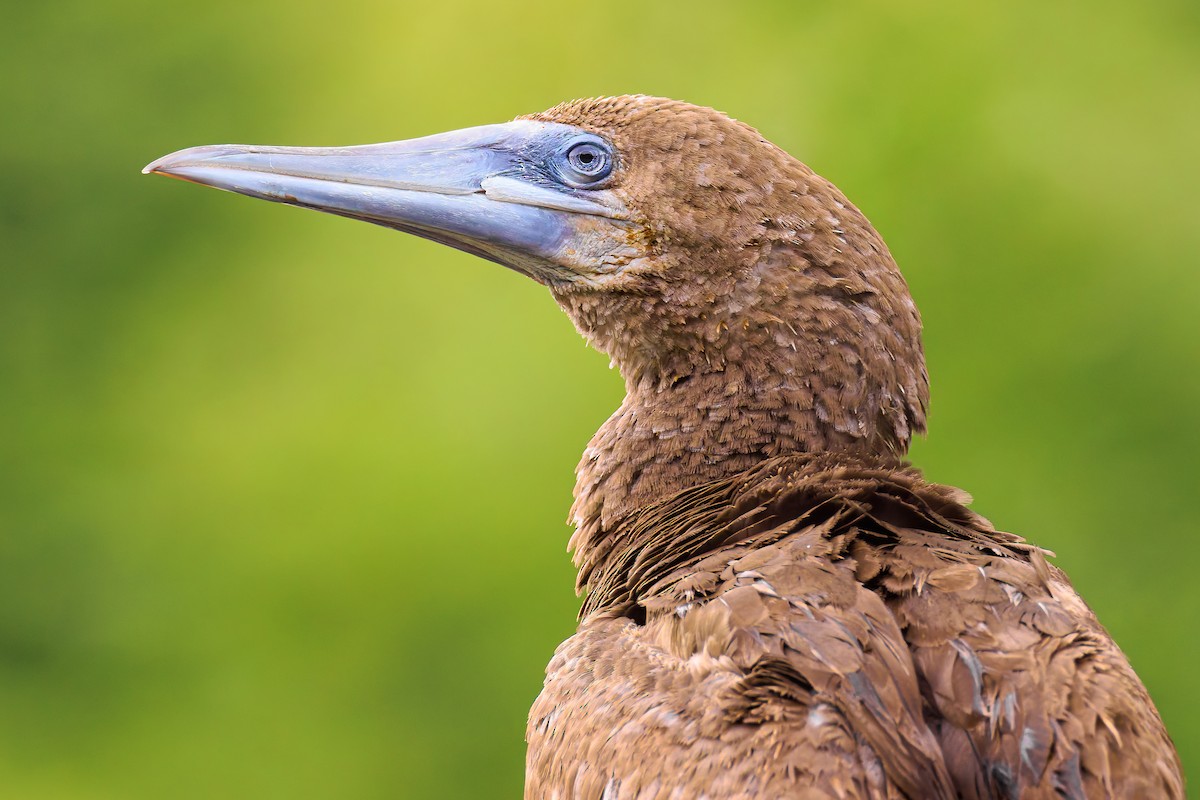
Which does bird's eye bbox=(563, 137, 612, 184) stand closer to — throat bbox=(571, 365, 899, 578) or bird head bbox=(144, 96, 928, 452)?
bird head bbox=(144, 96, 928, 452)

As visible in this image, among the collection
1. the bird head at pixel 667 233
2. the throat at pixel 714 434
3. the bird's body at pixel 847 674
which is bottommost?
the bird's body at pixel 847 674

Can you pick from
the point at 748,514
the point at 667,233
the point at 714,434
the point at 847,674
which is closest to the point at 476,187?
the point at 667,233

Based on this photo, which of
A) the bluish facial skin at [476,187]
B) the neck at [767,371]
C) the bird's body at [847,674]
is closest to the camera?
the bird's body at [847,674]

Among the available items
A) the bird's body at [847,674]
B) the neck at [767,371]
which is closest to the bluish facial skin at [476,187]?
the neck at [767,371]

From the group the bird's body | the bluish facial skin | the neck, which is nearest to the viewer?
the bird's body

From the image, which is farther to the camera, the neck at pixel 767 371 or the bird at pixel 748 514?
the neck at pixel 767 371

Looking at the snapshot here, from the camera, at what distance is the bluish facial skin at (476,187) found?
2643mm

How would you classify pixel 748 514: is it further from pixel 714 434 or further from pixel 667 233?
pixel 667 233

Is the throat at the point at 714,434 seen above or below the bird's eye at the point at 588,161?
below

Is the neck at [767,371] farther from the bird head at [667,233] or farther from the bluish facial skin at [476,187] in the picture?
the bluish facial skin at [476,187]

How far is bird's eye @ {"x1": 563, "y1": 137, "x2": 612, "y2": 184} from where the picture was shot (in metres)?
2.71

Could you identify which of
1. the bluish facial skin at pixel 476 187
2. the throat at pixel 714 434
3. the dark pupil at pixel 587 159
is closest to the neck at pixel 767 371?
the throat at pixel 714 434

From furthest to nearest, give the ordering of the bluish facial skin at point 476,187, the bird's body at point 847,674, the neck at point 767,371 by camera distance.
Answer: the bluish facial skin at point 476,187
the neck at point 767,371
the bird's body at point 847,674

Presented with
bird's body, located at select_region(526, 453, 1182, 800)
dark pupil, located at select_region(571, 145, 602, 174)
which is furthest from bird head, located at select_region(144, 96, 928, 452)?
bird's body, located at select_region(526, 453, 1182, 800)
